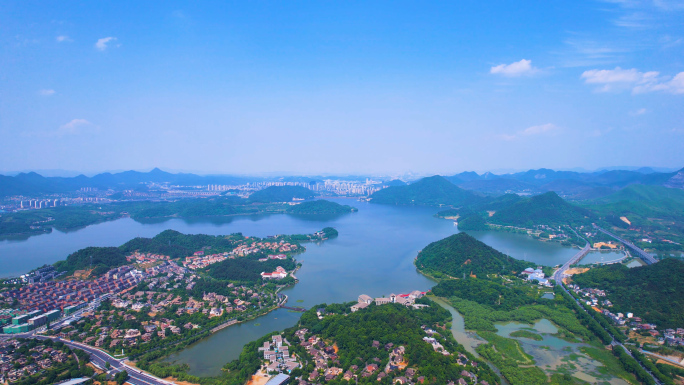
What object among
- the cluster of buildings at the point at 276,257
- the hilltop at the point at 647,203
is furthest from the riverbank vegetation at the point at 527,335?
the hilltop at the point at 647,203

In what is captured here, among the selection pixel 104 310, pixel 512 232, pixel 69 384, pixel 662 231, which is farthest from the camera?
pixel 512 232

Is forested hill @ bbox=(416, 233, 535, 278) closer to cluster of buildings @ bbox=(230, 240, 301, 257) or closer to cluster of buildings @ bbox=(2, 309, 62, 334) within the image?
cluster of buildings @ bbox=(230, 240, 301, 257)

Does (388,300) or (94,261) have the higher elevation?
(94,261)

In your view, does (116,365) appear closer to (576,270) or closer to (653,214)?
(576,270)

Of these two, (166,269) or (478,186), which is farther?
(478,186)

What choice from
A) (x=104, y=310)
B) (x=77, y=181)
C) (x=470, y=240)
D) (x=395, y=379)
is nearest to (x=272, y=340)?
(x=395, y=379)

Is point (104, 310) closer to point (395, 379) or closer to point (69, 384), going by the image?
point (69, 384)

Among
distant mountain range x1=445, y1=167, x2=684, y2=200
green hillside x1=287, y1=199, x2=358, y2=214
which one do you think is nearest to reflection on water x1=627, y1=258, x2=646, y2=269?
green hillside x1=287, y1=199, x2=358, y2=214

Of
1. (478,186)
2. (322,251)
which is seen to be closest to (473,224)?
(322,251)
